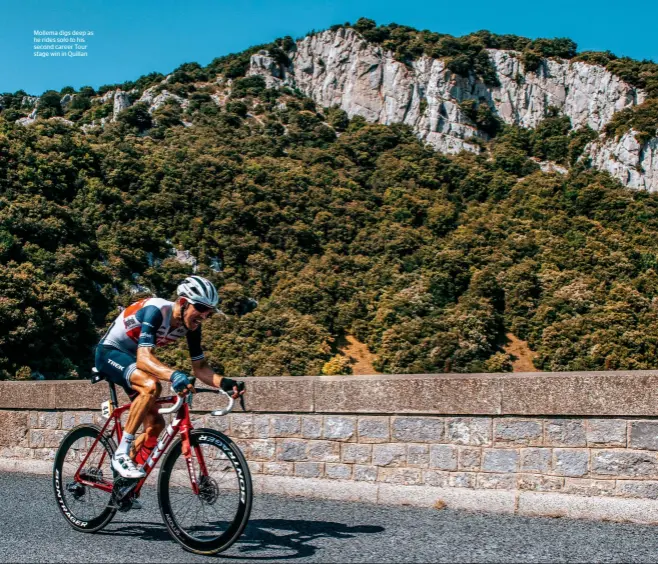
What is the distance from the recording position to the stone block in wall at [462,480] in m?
5.89

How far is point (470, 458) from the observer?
5918 millimetres

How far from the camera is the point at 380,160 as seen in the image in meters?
98.9

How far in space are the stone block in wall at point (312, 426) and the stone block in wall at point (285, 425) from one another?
0.05 metres

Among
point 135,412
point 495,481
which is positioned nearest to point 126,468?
point 135,412

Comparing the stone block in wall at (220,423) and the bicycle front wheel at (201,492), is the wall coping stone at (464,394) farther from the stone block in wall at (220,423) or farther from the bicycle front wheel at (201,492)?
the bicycle front wheel at (201,492)

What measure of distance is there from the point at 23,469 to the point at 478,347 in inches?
1955

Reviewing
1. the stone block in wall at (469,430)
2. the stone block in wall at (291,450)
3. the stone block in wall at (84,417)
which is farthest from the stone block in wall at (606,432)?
the stone block in wall at (84,417)

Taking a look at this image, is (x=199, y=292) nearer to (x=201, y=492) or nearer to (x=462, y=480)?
(x=201, y=492)

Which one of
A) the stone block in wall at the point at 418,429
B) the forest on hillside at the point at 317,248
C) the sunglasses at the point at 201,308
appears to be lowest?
the stone block in wall at the point at 418,429

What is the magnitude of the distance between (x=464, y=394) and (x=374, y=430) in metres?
0.90

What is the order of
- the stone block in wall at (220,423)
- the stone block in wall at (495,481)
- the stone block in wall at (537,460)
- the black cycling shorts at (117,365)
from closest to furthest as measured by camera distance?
the black cycling shorts at (117,365)
the stone block in wall at (537,460)
the stone block in wall at (495,481)
the stone block in wall at (220,423)

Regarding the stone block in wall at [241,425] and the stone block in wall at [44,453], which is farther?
the stone block in wall at [44,453]

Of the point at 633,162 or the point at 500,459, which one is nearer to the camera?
the point at 500,459

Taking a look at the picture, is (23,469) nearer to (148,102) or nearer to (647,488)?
(647,488)
